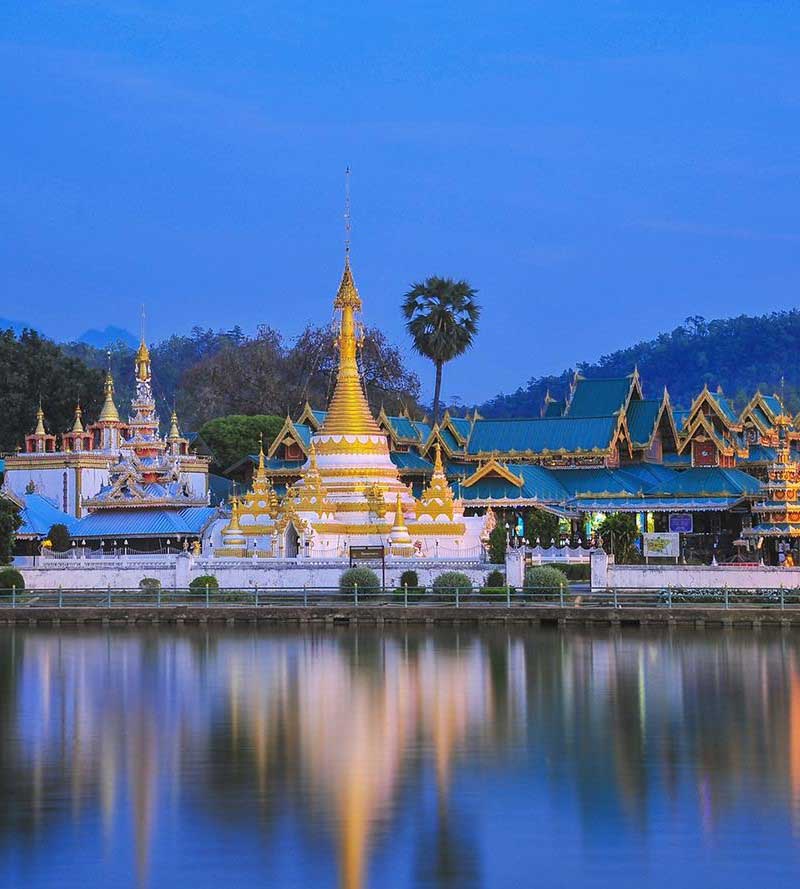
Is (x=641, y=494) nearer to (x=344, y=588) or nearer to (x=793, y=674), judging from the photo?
(x=344, y=588)

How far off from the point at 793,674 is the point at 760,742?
8067 mm

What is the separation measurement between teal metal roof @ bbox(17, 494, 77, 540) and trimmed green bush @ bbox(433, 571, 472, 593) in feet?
51.6

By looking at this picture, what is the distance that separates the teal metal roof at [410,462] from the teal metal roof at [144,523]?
770 cm

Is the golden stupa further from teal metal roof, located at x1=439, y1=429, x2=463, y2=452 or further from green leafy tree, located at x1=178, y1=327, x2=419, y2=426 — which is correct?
green leafy tree, located at x1=178, y1=327, x2=419, y2=426

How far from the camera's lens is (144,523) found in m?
56.7

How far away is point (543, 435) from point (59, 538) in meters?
16.4

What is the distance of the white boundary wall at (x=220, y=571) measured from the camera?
152ft

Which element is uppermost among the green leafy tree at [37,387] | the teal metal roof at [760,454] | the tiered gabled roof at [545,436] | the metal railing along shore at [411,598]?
the green leafy tree at [37,387]

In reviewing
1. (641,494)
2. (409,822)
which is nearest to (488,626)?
(641,494)

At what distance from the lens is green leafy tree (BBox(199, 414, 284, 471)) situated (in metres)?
77.6

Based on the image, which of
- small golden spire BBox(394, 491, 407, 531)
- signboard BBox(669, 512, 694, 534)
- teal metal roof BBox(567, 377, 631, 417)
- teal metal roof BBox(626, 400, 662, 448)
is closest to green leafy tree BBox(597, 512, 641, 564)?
signboard BBox(669, 512, 694, 534)

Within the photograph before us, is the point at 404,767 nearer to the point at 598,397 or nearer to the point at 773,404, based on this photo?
the point at 598,397

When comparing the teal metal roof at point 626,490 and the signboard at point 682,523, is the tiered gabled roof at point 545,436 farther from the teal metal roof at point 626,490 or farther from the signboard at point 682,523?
the signboard at point 682,523

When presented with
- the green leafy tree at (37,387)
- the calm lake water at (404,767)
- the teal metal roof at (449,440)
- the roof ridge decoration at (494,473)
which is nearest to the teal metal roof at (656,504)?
the roof ridge decoration at (494,473)
